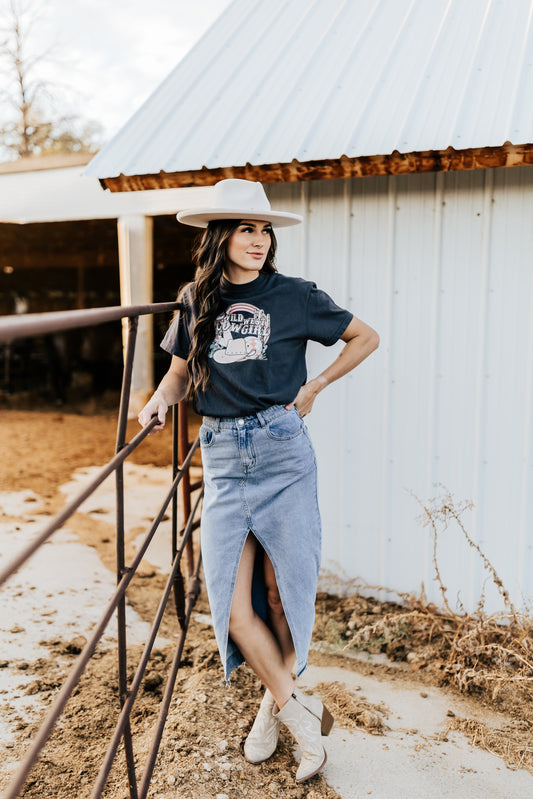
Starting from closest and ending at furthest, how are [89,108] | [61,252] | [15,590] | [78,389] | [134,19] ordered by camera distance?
[15,590] → [78,389] → [61,252] → [89,108] → [134,19]

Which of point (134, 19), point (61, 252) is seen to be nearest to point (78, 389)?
point (61, 252)

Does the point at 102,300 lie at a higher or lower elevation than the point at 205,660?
Result: higher

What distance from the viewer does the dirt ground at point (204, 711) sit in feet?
7.33

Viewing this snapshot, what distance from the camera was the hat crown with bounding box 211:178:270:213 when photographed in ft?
7.42

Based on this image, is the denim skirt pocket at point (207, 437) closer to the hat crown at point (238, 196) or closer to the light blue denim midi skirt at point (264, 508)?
the light blue denim midi skirt at point (264, 508)

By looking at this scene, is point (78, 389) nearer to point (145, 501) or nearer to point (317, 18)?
point (145, 501)

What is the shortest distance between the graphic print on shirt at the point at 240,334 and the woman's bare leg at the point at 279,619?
0.72 metres

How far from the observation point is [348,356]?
242 cm

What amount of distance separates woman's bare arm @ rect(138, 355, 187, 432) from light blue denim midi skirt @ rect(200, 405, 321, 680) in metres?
0.16

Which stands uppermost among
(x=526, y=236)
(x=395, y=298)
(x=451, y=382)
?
(x=526, y=236)

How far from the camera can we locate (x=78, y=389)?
12375 mm

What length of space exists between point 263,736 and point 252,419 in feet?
3.68

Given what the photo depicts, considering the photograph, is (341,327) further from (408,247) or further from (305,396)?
(408,247)

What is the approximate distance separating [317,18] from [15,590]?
13.2 feet
